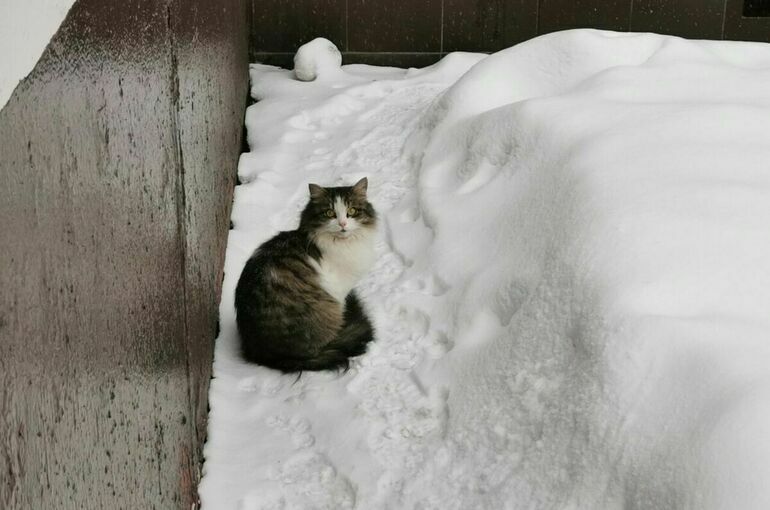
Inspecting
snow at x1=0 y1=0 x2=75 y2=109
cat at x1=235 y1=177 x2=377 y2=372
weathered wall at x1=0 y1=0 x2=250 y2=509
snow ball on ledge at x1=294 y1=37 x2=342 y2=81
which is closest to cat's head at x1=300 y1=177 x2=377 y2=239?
cat at x1=235 y1=177 x2=377 y2=372

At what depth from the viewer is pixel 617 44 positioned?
17.6 feet

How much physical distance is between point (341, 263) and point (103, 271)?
2294mm

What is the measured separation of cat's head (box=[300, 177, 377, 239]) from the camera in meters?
3.95

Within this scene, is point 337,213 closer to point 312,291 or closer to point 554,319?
point 312,291

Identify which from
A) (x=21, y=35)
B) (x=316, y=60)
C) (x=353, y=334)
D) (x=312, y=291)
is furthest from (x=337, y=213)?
(x=316, y=60)

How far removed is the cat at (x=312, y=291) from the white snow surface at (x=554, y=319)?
0.33 feet

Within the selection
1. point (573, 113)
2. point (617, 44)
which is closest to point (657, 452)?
point (573, 113)

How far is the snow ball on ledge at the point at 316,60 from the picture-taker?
6.90 meters

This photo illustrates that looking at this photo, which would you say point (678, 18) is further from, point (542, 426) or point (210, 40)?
point (542, 426)

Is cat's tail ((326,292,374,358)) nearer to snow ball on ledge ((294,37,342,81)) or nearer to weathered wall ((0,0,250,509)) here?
weathered wall ((0,0,250,509))

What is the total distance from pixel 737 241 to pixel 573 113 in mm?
1481

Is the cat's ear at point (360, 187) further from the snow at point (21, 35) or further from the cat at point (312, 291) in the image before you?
the snow at point (21, 35)

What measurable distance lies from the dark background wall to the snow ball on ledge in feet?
1.05

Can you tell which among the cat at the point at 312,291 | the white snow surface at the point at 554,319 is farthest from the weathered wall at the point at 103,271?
the white snow surface at the point at 554,319
